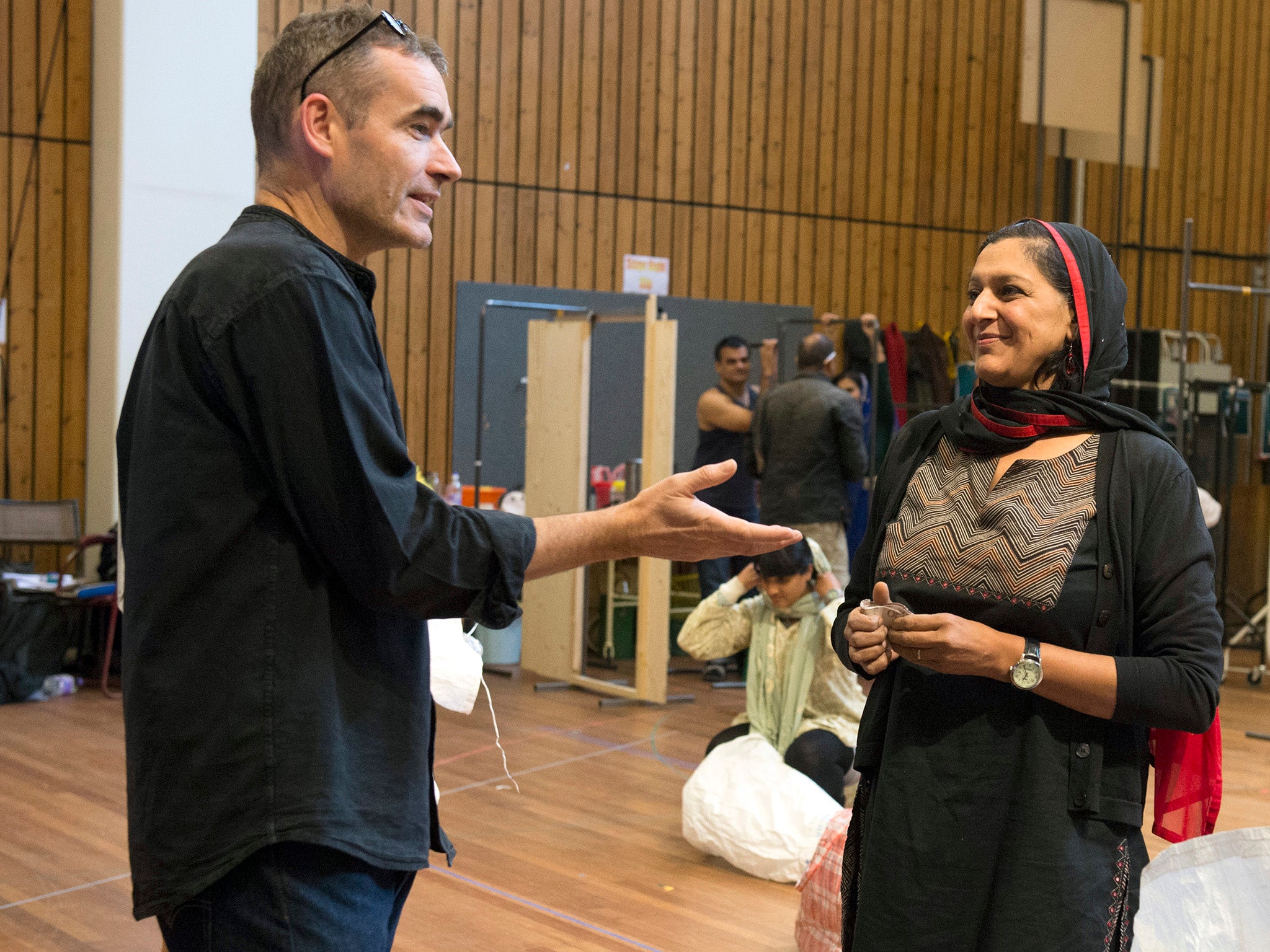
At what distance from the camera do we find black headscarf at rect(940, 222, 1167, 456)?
1.67m

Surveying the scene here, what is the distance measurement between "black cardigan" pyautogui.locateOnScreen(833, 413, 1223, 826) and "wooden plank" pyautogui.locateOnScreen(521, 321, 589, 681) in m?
4.82

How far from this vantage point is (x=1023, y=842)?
1569mm

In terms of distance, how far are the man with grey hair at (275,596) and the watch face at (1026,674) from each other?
0.66 m

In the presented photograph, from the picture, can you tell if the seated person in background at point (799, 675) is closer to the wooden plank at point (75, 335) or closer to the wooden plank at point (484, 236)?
the wooden plank at point (75, 335)

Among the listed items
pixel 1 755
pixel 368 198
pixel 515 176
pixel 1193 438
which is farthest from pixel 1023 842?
pixel 515 176

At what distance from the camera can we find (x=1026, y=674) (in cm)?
155

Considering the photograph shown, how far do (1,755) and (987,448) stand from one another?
447 cm

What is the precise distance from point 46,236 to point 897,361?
586 cm

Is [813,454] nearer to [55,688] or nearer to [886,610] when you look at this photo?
[55,688]

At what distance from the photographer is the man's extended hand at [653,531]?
1.28 meters

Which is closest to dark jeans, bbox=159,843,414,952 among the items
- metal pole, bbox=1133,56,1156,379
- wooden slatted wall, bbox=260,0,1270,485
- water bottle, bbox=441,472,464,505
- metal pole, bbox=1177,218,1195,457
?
water bottle, bbox=441,472,464,505

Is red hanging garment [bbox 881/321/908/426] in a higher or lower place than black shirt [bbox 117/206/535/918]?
higher

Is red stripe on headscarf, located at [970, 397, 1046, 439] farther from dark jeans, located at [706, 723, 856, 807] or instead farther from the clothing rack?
the clothing rack

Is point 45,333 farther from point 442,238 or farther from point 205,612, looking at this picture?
point 205,612
